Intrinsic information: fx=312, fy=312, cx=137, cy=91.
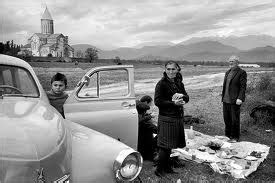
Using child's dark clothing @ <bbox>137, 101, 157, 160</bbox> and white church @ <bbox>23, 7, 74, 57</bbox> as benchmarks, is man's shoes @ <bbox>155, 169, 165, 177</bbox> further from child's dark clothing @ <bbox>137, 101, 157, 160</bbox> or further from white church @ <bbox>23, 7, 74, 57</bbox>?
white church @ <bbox>23, 7, 74, 57</bbox>

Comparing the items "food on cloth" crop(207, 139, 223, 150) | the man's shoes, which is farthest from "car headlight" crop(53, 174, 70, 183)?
"food on cloth" crop(207, 139, 223, 150)

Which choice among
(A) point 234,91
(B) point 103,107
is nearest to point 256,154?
(A) point 234,91

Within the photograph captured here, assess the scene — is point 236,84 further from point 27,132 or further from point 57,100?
point 27,132

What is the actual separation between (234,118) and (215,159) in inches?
64.7

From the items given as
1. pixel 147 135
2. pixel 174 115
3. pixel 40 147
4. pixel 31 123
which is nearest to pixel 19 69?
pixel 31 123

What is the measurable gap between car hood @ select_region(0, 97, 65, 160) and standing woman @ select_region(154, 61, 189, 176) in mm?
2103

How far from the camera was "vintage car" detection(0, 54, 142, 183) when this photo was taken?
187 cm

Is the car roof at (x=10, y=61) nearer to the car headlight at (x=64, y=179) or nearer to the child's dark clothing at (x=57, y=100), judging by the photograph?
the child's dark clothing at (x=57, y=100)

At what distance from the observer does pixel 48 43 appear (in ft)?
365

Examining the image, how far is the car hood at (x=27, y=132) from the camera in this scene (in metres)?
1.90

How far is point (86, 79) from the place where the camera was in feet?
12.1

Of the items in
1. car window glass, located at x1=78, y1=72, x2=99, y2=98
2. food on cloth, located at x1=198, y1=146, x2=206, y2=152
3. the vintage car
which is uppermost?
car window glass, located at x1=78, y1=72, x2=99, y2=98

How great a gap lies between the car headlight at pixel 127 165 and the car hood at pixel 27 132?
0.54 meters

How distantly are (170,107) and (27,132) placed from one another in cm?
273
